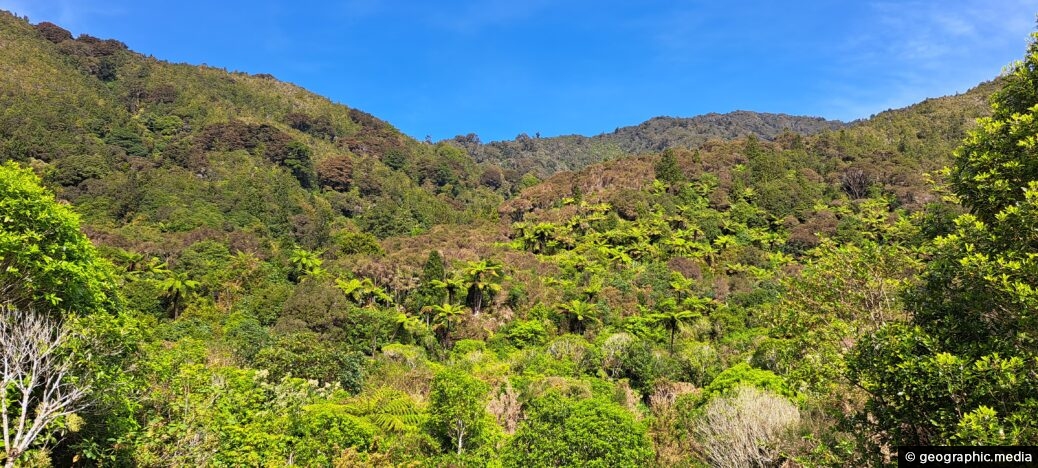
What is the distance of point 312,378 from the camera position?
22.5 meters

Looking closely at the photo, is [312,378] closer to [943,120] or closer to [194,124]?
[194,124]

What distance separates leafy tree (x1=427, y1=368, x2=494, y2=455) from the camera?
54.3 feet

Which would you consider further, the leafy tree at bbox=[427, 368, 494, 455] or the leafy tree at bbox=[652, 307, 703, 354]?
the leafy tree at bbox=[652, 307, 703, 354]

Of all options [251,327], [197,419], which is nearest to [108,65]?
[251,327]

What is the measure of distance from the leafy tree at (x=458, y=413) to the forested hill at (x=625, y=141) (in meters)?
115

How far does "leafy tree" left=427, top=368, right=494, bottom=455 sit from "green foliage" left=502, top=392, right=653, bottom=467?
376 cm

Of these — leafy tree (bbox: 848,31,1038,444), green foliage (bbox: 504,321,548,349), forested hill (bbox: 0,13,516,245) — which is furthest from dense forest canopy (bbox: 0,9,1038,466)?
forested hill (bbox: 0,13,516,245)

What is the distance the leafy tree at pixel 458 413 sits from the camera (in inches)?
651

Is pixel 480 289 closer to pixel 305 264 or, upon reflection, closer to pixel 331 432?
pixel 305 264

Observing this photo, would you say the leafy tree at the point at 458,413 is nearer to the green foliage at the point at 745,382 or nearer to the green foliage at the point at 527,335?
the green foliage at the point at 745,382

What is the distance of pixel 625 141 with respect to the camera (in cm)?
18975

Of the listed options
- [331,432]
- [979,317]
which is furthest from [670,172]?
[979,317]

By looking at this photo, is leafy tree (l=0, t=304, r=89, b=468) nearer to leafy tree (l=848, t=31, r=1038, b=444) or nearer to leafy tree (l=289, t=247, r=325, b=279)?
leafy tree (l=848, t=31, r=1038, b=444)

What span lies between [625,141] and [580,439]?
7265 inches
